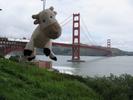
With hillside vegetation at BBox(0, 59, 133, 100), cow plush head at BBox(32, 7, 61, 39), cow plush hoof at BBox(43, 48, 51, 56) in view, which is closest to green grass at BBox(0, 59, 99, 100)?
hillside vegetation at BBox(0, 59, 133, 100)

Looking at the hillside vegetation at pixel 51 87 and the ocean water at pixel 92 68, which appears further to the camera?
the ocean water at pixel 92 68

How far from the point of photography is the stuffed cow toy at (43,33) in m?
5.08

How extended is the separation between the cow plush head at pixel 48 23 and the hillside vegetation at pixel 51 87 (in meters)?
1.92

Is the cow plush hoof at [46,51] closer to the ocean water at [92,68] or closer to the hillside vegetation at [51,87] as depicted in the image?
the hillside vegetation at [51,87]

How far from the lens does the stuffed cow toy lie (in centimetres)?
508

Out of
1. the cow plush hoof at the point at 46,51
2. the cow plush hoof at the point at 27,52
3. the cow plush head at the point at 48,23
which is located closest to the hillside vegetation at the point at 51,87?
the cow plush hoof at the point at 27,52

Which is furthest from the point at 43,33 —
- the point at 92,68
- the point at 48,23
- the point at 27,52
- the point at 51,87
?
the point at 92,68

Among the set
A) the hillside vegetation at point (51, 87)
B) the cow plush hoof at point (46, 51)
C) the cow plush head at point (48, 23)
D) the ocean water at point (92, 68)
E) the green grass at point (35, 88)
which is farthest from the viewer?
the ocean water at point (92, 68)

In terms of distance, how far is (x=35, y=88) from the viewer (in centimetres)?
854

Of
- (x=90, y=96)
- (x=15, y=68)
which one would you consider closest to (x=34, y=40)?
(x=90, y=96)

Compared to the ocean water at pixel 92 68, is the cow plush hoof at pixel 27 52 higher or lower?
higher

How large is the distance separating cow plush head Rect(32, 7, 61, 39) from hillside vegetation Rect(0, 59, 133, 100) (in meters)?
1.92

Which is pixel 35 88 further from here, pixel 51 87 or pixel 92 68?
pixel 92 68

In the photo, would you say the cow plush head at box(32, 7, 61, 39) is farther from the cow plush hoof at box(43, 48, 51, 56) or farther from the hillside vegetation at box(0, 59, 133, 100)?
the hillside vegetation at box(0, 59, 133, 100)
